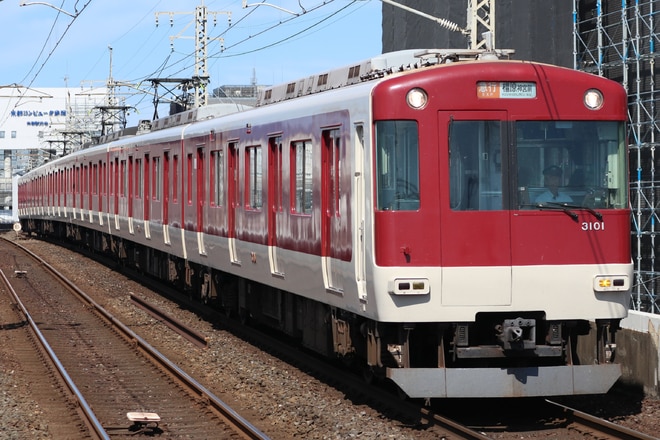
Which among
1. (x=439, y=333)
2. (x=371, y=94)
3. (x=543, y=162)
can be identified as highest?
(x=371, y=94)

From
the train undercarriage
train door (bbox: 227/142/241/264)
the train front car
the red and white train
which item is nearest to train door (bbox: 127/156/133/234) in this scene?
train door (bbox: 227/142/241/264)

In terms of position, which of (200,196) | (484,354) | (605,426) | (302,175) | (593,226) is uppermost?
(302,175)

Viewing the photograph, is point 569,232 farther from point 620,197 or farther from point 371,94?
point 371,94

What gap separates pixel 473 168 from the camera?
29.6ft

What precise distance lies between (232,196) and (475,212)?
238 inches

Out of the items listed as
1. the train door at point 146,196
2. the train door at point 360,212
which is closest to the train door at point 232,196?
the train door at point 360,212

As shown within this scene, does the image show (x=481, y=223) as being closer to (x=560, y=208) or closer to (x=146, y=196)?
(x=560, y=208)

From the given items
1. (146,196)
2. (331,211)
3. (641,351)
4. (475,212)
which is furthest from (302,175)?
(146,196)

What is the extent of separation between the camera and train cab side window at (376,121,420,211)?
8.91 m

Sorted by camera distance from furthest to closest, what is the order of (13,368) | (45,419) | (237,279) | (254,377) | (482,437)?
1. (237,279)
2. (13,368)
3. (254,377)
4. (45,419)
5. (482,437)

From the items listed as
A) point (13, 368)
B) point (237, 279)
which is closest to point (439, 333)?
point (13, 368)

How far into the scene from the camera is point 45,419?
32.1 feet

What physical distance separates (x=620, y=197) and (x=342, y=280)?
99.1 inches

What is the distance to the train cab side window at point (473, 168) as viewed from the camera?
898 cm
